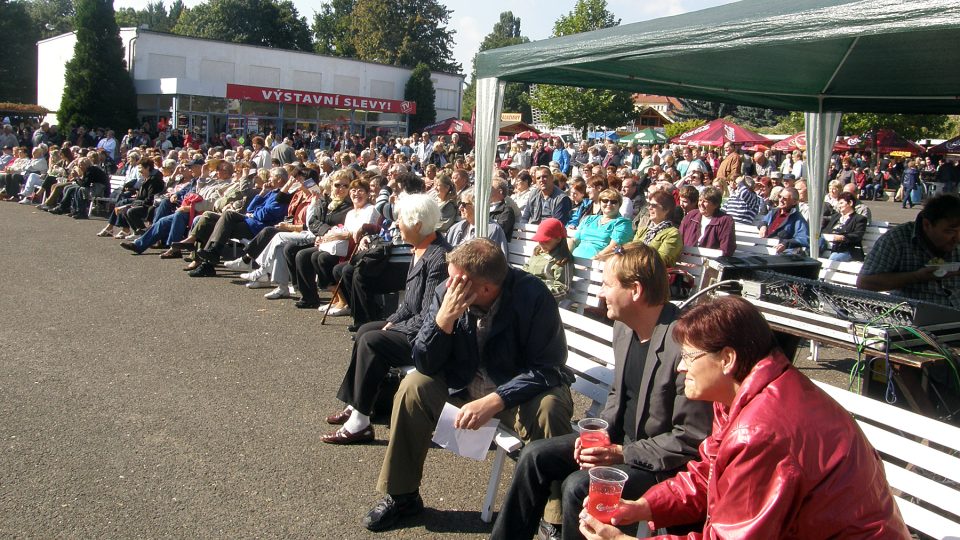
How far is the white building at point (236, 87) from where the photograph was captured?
36031 mm

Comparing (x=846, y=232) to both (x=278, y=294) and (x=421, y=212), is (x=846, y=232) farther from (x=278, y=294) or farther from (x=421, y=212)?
(x=278, y=294)

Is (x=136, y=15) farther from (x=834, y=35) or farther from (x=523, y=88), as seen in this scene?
(x=834, y=35)

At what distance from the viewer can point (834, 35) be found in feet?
14.9

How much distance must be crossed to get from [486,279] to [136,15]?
438 ft

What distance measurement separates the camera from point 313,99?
39.1m

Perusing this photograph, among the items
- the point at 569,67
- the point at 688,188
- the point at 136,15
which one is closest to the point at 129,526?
the point at 569,67

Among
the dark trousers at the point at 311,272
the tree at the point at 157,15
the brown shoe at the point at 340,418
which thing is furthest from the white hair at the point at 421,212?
the tree at the point at 157,15

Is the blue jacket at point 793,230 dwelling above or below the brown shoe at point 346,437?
above

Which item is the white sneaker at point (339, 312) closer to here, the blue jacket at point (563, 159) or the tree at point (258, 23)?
the blue jacket at point (563, 159)

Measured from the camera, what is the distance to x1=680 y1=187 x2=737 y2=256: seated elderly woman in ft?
25.7

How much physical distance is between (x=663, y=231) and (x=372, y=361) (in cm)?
379

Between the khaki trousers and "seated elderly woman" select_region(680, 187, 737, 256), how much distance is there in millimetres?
4450

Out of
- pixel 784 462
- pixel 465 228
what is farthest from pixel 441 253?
pixel 784 462

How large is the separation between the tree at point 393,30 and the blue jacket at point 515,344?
7504 cm
